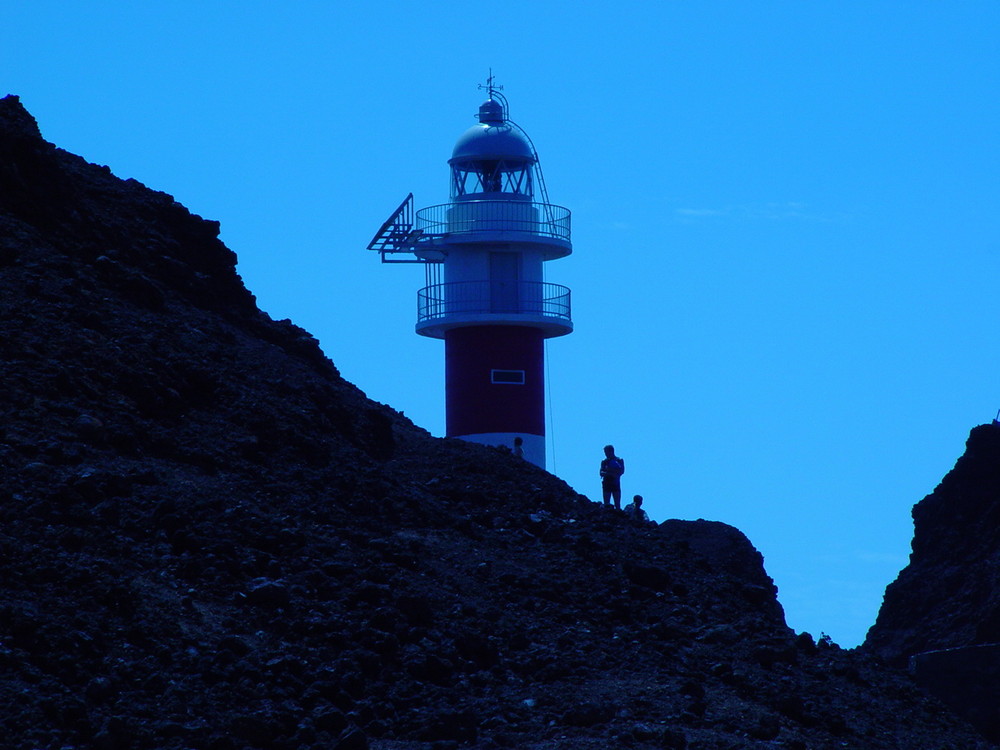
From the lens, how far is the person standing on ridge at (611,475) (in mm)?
30203

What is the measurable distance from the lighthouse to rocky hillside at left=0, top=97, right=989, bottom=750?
1623cm

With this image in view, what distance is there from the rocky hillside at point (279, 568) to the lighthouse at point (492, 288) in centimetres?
1623

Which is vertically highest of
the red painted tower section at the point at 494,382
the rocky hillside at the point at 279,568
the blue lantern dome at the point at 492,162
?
the blue lantern dome at the point at 492,162

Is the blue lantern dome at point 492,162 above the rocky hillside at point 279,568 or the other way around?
above

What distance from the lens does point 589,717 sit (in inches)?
671

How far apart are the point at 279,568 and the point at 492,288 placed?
24.7 m

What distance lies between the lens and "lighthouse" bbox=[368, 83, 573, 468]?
41594 millimetres

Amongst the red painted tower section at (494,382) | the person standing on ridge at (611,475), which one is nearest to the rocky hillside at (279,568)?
the person standing on ridge at (611,475)

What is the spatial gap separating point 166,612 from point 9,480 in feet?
6.48

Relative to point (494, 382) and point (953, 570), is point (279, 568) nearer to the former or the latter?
point (953, 570)

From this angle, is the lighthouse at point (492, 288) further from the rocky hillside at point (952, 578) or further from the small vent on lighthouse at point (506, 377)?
the rocky hillside at point (952, 578)

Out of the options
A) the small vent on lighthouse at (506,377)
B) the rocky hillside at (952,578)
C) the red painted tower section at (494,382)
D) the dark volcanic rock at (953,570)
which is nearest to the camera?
the rocky hillside at (952,578)

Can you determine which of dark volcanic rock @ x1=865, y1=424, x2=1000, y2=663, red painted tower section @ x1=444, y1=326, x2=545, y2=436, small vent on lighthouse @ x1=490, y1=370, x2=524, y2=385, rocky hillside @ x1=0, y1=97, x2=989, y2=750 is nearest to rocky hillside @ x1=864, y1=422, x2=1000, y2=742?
dark volcanic rock @ x1=865, y1=424, x2=1000, y2=663

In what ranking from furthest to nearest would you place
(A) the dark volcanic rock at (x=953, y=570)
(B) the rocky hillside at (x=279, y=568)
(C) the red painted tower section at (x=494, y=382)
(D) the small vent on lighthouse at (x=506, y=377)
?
(D) the small vent on lighthouse at (x=506, y=377)
(C) the red painted tower section at (x=494, y=382)
(A) the dark volcanic rock at (x=953, y=570)
(B) the rocky hillside at (x=279, y=568)
